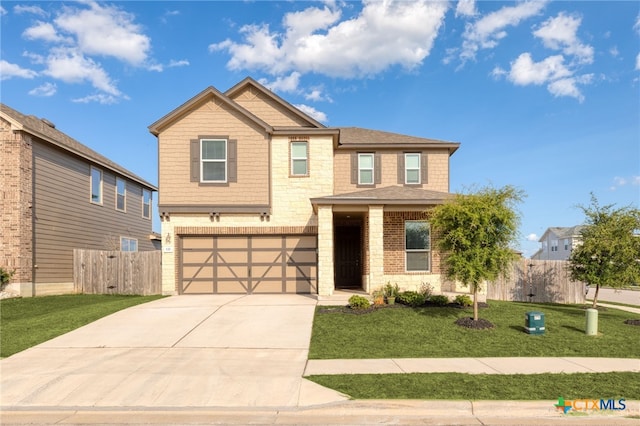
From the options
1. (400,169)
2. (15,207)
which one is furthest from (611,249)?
(15,207)

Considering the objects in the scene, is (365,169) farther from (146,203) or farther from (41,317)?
(146,203)

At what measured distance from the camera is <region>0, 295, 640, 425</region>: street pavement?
557 centimetres

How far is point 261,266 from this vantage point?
16.5 meters

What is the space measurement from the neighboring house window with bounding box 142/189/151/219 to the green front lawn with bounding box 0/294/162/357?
37.7ft

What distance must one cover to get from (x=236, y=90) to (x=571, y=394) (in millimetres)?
16443

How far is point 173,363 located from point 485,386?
5.88m

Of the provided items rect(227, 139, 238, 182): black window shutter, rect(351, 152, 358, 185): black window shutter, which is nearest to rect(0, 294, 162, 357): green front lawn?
rect(227, 139, 238, 182): black window shutter

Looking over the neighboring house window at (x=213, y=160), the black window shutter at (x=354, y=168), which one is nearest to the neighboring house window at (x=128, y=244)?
the neighboring house window at (x=213, y=160)

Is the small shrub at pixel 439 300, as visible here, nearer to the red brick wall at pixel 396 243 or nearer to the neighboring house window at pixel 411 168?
→ the red brick wall at pixel 396 243

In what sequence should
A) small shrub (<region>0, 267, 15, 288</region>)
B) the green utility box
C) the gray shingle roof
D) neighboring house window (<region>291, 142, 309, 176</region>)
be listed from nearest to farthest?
1. the green utility box
2. small shrub (<region>0, 267, 15, 288</region>)
3. neighboring house window (<region>291, 142, 309, 176</region>)
4. the gray shingle roof

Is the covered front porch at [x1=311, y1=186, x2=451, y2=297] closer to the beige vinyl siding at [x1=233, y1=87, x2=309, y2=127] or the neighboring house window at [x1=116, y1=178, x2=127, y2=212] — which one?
the beige vinyl siding at [x1=233, y1=87, x2=309, y2=127]

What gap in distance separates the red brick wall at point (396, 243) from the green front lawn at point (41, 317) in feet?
31.1

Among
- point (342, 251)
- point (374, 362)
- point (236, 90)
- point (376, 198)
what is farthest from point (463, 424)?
point (236, 90)

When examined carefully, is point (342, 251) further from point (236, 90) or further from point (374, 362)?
point (374, 362)
